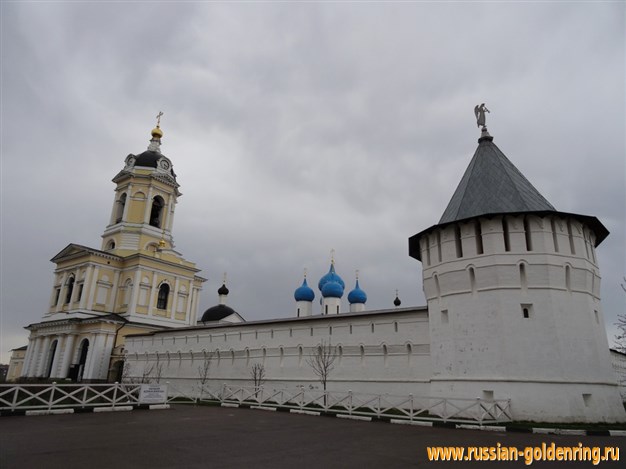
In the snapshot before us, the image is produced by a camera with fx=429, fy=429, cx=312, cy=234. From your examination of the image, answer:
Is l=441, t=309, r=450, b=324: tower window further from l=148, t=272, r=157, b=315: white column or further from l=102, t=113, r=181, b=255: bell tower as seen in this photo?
l=102, t=113, r=181, b=255: bell tower

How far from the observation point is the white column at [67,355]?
114ft

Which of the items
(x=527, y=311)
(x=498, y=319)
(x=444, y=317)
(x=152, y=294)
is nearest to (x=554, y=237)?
(x=527, y=311)

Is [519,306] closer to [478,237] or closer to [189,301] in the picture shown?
[478,237]

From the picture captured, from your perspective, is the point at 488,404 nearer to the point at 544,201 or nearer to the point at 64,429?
the point at 544,201

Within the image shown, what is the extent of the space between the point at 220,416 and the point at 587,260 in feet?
49.1

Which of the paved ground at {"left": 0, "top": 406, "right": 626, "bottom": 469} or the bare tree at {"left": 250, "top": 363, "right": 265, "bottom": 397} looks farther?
the bare tree at {"left": 250, "top": 363, "right": 265, "bottom": 397}

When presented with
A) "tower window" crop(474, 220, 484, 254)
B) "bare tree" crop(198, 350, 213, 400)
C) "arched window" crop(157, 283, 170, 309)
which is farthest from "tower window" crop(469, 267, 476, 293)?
"arched window" crop(157, 283, 170, 309)

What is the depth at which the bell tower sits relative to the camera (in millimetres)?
40750

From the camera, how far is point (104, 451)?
312 inches

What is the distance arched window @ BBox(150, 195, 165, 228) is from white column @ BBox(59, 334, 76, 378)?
12919mm

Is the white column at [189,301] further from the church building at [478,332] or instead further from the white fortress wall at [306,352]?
the white fortress wall at [306,352]

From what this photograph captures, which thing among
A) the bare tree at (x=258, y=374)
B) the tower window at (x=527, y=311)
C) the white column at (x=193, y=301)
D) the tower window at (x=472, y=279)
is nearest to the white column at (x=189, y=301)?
the white column at (x=193, y=301)

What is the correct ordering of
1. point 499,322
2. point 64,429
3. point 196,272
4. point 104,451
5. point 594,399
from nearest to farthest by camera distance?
point 104,451 < point 64,429 < point 594,399 < point 499,322 < point 196,272

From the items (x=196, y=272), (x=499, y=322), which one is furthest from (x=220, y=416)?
(x=196, y=272)
